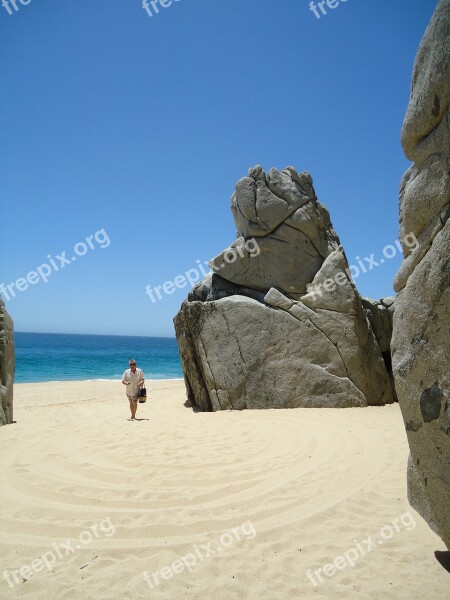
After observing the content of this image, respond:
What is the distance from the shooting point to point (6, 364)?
9742mm

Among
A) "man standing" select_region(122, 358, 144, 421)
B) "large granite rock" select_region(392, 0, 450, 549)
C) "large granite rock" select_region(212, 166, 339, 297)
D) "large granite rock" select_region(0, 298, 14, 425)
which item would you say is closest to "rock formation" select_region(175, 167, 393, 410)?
"large granite rock" select_region(212, 166, 339, 297)

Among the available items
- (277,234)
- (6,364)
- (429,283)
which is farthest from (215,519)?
(277,234)

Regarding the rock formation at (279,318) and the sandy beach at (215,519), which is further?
the rock formation at (279,318)

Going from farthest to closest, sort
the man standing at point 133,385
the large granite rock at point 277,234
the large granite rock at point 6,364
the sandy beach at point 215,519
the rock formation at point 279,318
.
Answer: the large granite rock at point 277,234 < the rock formation at point 279,318 < the man standing at point 133,385 < the large granite rock at point 6,364 < the sandy beach at point 215,519

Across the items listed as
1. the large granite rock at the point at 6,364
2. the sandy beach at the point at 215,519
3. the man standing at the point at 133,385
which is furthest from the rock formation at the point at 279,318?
the large granite rock at the point at 6,364

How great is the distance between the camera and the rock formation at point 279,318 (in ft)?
35.9

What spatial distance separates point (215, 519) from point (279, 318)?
777 centimetres

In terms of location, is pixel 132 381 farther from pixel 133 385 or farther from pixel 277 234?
pixel 277 234

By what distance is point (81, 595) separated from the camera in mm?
3094

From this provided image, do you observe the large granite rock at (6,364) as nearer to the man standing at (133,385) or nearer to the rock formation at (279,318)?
the man standing at (133,385)

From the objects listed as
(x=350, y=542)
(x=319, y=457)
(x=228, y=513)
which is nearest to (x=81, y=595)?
(x=228, y=513)

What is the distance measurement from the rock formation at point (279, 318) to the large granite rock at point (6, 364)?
5155 millimetres

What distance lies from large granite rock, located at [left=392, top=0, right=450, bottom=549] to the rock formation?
7045 mm

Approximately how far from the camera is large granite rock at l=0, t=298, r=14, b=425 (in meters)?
9.56
